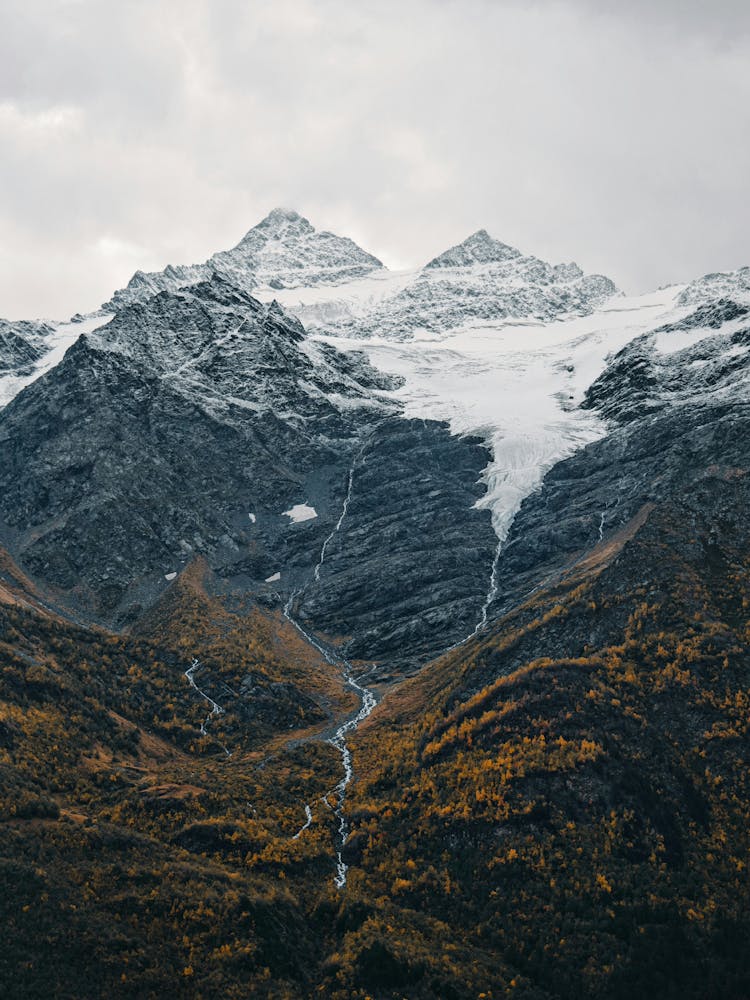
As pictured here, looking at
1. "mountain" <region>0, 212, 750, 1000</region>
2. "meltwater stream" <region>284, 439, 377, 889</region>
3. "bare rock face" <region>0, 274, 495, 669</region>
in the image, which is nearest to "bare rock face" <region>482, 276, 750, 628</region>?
"mountain" <region>0, 212, 750, 1000</region>

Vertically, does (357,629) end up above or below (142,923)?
above

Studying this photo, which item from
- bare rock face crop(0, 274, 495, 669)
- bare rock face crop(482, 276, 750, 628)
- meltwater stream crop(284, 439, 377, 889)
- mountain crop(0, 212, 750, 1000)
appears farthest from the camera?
bare rock face crop(0, 274, 495, 669)

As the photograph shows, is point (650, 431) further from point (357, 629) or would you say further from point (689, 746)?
point (689, 746)

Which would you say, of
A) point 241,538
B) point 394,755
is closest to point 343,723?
point 394,755

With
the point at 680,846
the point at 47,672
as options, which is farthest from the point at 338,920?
the point at 47,672

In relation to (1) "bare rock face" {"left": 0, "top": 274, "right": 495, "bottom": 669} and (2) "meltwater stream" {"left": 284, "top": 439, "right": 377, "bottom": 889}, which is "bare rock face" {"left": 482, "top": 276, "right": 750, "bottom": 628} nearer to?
(1) "bare rock face" {"left": 0, "top": 274, "right": 495, "bottom": 669}

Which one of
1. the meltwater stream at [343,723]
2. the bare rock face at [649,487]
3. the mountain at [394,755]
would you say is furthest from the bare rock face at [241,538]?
the bare rock face at [649,487]

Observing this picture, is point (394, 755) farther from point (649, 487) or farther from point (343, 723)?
point (649, 487)

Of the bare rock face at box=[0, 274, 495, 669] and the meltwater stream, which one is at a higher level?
A: the bare rock face at box=[0, 274, 495, 669]

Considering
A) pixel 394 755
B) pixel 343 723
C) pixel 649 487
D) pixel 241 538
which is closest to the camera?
pixel 394 755

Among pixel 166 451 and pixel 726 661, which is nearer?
pixel 726 661

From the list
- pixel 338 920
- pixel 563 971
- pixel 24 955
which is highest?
A: pixel 563 971
